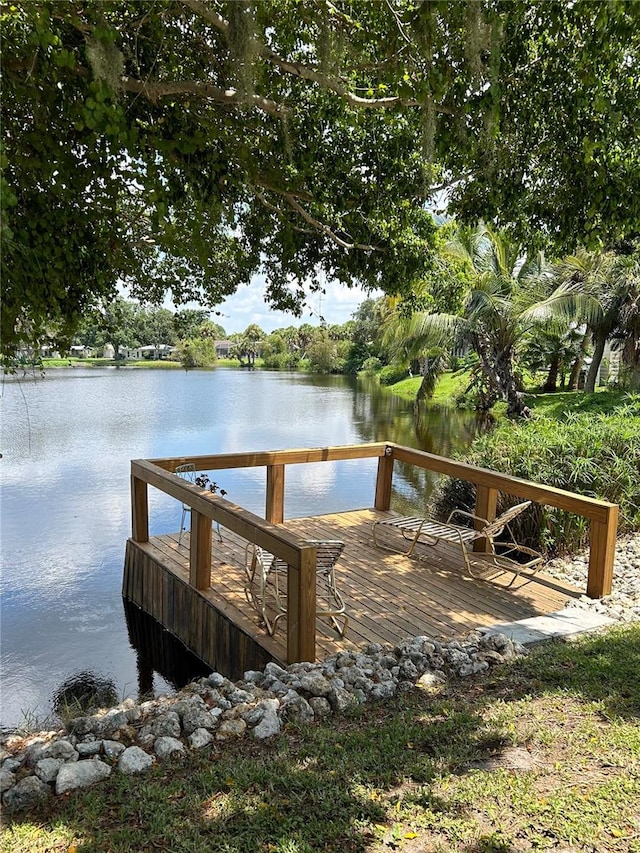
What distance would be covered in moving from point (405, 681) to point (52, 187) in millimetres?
3458

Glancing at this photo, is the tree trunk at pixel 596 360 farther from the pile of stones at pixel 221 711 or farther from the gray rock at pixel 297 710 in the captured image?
the gray rock at pixel 297 710

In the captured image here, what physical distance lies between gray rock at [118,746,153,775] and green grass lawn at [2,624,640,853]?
59mm

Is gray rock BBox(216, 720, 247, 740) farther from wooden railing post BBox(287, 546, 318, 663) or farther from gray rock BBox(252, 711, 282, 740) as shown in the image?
wooden railing post BBox(287, 546, 318, 663)

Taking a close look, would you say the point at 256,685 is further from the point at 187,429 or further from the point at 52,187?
the point at 187,429

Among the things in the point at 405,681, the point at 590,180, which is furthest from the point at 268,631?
the point at 590,180

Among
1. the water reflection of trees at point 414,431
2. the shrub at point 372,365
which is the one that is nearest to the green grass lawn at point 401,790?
the water reflection of trees at point 414,431

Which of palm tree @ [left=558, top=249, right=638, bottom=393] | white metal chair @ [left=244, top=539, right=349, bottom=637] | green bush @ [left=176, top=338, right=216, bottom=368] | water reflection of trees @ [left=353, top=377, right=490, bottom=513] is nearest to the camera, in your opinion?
white metal chair @ [left=244, top=539, right=349, bottom=637]

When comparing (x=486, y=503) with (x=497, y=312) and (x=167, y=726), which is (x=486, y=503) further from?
(x=497, y=312)

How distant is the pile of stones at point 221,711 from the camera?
264cm

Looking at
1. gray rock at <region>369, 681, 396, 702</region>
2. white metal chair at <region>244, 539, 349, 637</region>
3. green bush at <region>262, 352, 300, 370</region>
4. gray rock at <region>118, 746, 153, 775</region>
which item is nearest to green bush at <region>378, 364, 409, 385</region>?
green bush at <region>262, 352, 300, 370</region>

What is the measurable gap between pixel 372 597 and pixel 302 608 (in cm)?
147

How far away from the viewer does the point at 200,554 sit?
530 cm

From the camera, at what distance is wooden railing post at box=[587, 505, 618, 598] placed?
16.0 ft

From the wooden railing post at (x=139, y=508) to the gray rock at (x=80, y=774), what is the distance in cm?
385
